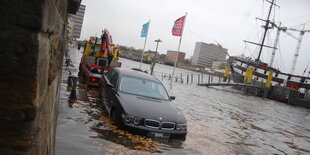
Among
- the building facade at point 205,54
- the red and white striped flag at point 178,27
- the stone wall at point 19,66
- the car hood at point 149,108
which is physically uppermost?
the building facade at point 205,54

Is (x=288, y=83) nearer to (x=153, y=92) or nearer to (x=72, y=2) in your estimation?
(x=153, y=92)

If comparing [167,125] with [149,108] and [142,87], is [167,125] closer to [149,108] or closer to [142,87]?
[149,108]

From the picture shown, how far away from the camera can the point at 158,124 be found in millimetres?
6043

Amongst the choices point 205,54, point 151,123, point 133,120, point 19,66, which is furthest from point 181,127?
point 205,54

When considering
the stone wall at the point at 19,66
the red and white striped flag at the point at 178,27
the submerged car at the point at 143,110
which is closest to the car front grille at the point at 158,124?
the submerged car at the point at 143,110

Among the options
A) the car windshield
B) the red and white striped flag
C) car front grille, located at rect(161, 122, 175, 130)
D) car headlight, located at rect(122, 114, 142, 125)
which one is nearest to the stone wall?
car headlight, located at rect(122, 114, 142, 125)

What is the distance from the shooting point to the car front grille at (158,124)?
5977mm

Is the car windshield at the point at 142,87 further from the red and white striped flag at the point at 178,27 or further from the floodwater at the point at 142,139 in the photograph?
the red and white striped flag at the point at 178,27

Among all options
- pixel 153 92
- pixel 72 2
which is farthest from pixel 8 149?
pixel 153 92

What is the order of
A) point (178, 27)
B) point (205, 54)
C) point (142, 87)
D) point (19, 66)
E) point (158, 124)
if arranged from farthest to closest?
point (205, 54)
point (178, 27)
point (142, 87)
point (158, 124)
point (19, 66)

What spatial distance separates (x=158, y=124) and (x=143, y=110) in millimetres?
498

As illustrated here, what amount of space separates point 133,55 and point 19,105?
519 feet

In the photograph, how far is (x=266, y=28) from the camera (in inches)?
1997

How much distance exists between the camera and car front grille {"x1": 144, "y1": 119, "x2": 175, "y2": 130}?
598 centimetres
